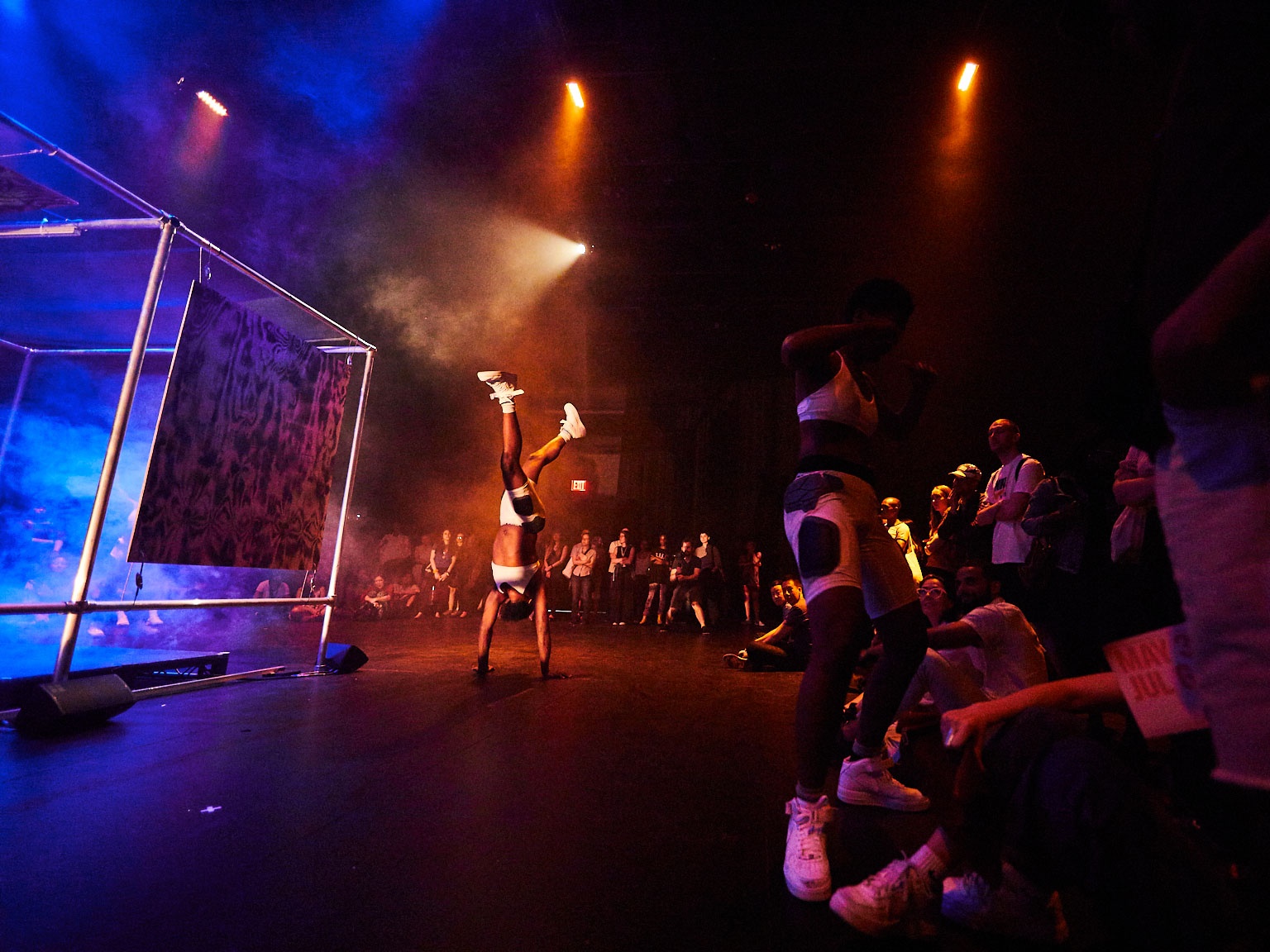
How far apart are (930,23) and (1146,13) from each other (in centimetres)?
737

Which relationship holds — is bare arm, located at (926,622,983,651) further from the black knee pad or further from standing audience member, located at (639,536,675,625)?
standing audience member, located at (639,536,675,625)

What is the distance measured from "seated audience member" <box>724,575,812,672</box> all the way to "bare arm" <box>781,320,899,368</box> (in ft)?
14.2

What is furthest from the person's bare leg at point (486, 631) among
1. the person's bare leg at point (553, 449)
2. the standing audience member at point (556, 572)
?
the standing audience member at point (556, 572)

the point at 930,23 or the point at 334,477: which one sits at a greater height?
the point at 930,23

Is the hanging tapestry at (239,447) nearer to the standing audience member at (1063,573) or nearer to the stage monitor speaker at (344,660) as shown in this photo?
the stage monitor speaker at (344,660)

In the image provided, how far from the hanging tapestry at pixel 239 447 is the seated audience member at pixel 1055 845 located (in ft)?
13.5

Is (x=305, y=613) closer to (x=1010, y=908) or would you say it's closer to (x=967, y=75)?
(x=1010, y=908)

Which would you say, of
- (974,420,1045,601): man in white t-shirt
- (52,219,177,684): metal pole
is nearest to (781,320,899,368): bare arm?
(974,420,1045,601): man in white t-shirt

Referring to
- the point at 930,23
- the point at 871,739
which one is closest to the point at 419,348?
the point at 930,23

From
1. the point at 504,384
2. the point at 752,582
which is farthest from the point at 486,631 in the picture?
the point at 752,582

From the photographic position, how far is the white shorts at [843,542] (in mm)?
1774

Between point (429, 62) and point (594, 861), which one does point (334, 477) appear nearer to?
point (429, 62)

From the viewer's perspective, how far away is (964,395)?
9.85 metres

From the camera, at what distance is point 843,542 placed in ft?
5.87
